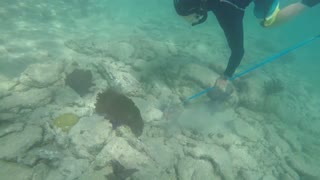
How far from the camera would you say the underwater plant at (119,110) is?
576 centimetres

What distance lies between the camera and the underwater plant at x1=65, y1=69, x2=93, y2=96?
7.26 m

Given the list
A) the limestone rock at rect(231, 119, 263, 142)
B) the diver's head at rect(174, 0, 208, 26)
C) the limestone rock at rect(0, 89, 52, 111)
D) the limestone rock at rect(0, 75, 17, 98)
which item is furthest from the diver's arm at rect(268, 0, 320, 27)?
the limestone rock at rect(0, 75, 17, 98)

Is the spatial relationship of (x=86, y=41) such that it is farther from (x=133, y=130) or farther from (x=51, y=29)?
(x=133, y=130)

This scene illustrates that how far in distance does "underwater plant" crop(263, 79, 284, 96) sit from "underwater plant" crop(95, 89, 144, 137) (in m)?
5.75

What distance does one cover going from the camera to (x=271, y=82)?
10.3 meters

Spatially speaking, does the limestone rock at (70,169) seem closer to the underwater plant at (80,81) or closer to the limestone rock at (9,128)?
the limestone rock at (9,128)

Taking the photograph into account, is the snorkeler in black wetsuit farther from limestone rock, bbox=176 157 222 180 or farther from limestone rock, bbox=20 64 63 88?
limestone rock, bbox=20 64 63 88

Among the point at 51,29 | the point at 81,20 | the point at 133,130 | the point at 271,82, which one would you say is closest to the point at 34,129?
the point at 133,130

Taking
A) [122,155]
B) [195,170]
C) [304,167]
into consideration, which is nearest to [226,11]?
[122,155]

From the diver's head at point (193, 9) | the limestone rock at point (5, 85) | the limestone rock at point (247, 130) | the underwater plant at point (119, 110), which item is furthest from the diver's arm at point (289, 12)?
the limestone rock at point (5, 85)

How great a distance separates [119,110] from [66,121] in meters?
1.18

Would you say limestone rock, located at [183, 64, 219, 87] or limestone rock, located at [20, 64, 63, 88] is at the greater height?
limestone rock, located at [20, 64, 63, 88]

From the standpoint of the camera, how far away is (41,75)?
724 cm

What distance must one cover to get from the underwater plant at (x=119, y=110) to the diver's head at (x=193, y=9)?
241 cm
